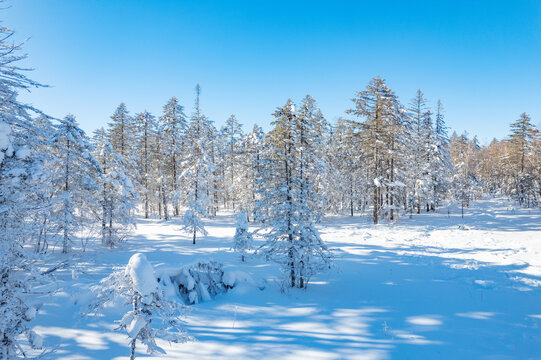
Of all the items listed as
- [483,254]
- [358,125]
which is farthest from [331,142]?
[483,254]

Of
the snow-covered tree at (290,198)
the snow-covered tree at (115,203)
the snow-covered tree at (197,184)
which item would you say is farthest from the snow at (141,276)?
the snow-covered tree at (115,203)

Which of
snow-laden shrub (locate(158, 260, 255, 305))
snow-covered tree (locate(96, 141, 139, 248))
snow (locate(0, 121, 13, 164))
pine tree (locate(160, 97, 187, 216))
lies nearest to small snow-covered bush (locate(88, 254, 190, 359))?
snow (locate(0, 121, 13, 164))

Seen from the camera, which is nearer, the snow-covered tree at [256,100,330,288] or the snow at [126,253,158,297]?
the snow at [126,253,158,297]

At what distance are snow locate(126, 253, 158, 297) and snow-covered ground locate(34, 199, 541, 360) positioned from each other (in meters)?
2.12

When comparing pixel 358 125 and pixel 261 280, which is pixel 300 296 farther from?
pixel 358 125

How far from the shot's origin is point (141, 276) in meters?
4.60

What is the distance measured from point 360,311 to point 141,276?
7.51 metres

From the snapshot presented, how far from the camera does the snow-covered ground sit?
676 centimetres

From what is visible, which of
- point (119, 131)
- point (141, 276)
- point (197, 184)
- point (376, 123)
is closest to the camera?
point (141, 276)

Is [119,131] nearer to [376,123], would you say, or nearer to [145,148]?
[145,148]

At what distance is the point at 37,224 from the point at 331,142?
32.4 metres

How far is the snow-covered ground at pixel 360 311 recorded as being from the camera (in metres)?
6.76

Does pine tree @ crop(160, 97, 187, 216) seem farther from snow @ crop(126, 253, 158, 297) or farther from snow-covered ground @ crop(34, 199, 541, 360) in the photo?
snow @ crop(126, 253, 158, 297)

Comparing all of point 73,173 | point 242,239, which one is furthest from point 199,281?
point 73,173
